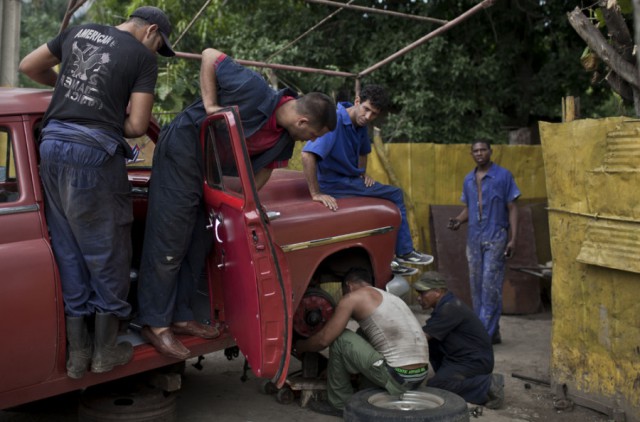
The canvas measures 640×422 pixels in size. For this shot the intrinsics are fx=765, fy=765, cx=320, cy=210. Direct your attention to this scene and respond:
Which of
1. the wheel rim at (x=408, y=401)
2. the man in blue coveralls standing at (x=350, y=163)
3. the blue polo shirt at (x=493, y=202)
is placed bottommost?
the wheel rim at (x=408, y=401)

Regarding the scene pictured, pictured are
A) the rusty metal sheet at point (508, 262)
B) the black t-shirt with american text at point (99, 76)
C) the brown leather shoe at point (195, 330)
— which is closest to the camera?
the black t-shirt with american text at point (99, 76)

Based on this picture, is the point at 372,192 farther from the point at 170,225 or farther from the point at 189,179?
the point at 170,225

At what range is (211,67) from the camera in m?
4.33

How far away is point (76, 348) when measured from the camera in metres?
3.83

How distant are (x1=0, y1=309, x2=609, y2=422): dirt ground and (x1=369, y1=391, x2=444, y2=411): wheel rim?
0.40 meters

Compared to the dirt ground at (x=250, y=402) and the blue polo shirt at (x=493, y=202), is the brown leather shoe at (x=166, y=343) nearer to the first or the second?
the dirt ground at (x=250, y=402)

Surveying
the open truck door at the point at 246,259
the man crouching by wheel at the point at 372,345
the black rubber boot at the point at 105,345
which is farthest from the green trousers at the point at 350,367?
the black rubber boot at the point at 105,345

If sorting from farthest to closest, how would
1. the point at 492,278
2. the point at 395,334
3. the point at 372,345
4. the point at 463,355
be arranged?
the point at 492,278 → the point at 463,355 → the point at 372,345 → the point at 395,334

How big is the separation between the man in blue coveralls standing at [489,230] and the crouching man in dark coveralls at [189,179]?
10.7ft

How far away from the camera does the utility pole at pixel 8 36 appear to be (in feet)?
31.8

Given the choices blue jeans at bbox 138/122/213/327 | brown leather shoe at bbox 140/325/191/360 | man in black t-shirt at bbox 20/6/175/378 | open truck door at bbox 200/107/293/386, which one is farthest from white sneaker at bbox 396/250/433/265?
man in black t-shirt at bbox 20/6/175/378

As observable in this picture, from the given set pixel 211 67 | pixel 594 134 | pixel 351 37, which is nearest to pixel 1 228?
pixel 211 67

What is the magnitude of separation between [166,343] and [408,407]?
162cm

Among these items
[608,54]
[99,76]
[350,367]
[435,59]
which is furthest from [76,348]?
[435,59]
